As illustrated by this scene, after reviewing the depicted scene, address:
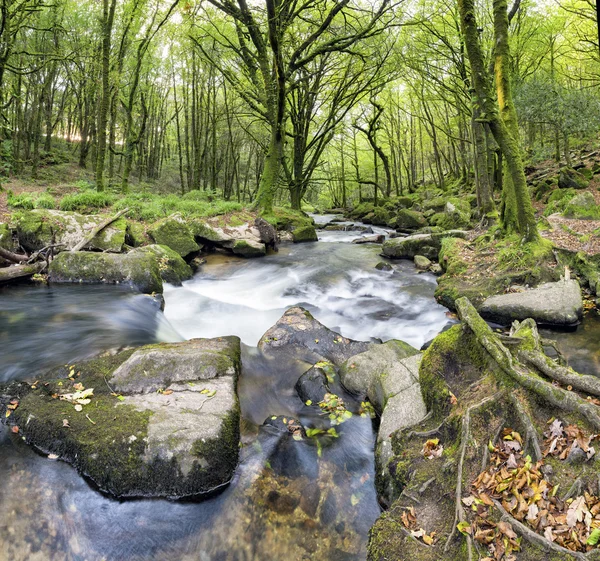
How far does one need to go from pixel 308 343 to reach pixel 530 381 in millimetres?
3831

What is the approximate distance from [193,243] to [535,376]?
36.4 ft

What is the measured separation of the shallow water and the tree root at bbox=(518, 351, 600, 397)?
6.82ft

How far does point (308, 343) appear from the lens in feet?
21.6

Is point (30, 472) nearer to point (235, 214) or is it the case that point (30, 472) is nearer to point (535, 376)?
point (535, 376)

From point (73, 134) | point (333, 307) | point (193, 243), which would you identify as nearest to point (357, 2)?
point (193, 243)

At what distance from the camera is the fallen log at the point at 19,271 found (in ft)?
28.3

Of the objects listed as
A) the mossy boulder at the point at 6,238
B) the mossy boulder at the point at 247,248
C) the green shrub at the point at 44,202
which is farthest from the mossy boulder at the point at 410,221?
the mossy boulder at the point at 6,238

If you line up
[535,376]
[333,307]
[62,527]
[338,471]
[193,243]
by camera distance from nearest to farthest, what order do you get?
1. [62,527]
2. [535,376]
3. [338,471]
4. [333,307]
5. [193,243]

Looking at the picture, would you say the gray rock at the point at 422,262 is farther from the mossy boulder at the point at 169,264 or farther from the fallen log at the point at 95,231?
the fallen log at the point at 95,231

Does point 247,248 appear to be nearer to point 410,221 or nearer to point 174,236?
point 174,236

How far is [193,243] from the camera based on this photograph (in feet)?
41.3

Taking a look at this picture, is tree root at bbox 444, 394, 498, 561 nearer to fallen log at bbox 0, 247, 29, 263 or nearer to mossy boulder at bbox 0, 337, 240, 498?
mossy boulder at bbox 0, 337, 240, 498

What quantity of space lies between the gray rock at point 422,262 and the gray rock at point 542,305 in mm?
4871

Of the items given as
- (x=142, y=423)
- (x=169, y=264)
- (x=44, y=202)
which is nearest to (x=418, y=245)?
(x=169, y=264)
